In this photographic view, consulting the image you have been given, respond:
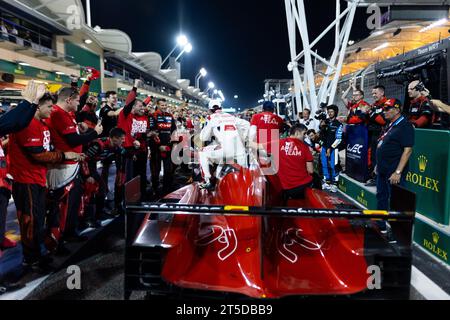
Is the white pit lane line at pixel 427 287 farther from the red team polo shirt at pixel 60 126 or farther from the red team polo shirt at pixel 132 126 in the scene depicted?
the red team polo shirt at pixel 132 126

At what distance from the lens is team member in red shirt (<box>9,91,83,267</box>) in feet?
10.5

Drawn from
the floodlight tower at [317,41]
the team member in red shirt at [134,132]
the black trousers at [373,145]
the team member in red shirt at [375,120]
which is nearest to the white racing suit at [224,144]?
the team member in red shirt at [134,132]

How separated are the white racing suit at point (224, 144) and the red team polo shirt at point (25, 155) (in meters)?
2.08

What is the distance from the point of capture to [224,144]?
15.6 ft

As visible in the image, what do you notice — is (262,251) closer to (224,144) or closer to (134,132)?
(224,144)

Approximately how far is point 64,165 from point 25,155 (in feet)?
1.76

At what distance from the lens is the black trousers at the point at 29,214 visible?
320 cm

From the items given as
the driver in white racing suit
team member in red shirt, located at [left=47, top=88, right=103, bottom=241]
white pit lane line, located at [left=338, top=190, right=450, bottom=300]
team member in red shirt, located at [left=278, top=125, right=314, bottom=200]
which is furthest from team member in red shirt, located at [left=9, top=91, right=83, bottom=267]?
white pit lane line, located at [left=338, top=190, right=450, bottom=300]

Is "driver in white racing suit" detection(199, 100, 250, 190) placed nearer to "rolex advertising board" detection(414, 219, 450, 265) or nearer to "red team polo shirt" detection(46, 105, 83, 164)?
"red team polo shirt" detection(46, 105, 83, 164)

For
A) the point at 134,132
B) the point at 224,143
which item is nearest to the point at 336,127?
the point at 224,143

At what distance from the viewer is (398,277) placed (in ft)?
7.38

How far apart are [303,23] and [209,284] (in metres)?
14.0

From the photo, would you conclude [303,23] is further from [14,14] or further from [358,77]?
[14,14]

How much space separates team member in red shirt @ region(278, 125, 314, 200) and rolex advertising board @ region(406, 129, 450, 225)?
163 cm
